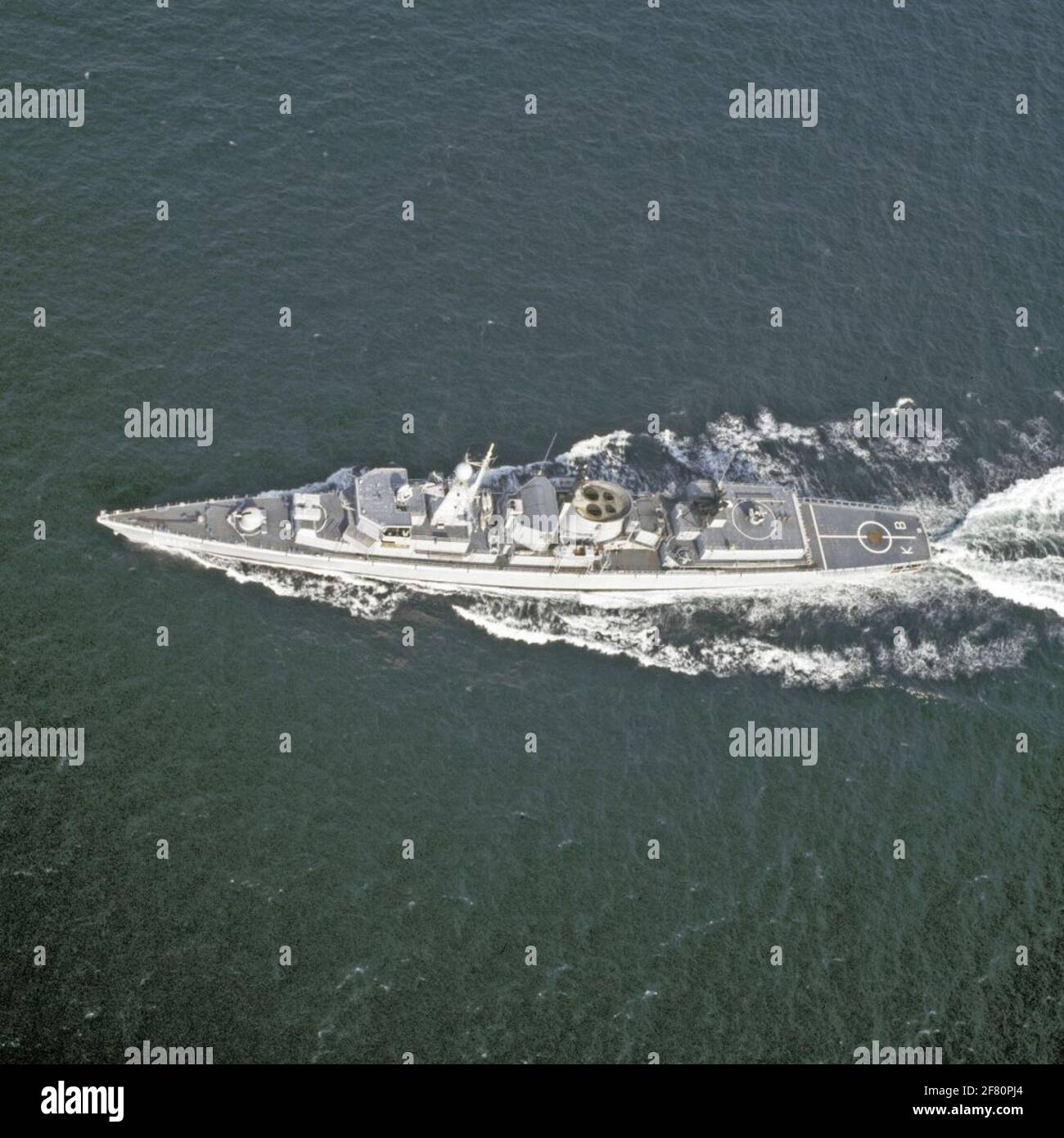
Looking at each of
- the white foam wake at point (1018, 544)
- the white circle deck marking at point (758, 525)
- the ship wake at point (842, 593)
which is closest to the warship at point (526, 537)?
the white circle deck marking at point (758, 525)

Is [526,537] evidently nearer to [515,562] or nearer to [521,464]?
[515,562]

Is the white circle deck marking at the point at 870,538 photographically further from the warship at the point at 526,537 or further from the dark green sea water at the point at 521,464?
the dark green sea water at the point at 521,464

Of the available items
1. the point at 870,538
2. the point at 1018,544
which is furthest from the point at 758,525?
the point at 1018,544

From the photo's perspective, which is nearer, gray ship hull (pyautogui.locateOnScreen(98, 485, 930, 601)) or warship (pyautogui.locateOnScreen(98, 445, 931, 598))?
gray ship hull (pyautogui.locateOnScreen(98, 485, 930, 601))

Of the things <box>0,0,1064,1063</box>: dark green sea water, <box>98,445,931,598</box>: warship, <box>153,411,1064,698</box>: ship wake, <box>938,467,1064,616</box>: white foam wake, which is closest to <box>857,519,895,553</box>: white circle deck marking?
<box>98,445,931,598</box>: warship

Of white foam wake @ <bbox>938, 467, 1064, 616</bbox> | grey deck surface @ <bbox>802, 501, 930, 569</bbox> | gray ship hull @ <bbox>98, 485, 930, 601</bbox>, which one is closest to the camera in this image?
gray ship hull @ <bbox>98, 485, 930, 601</bbox>

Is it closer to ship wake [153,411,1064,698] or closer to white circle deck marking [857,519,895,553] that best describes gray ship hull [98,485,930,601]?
white circle deck marking [857,519,895,553]

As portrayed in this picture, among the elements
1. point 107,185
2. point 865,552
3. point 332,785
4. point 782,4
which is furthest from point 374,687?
point 782,4

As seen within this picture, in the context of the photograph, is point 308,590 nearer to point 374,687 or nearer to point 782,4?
point 374,687
